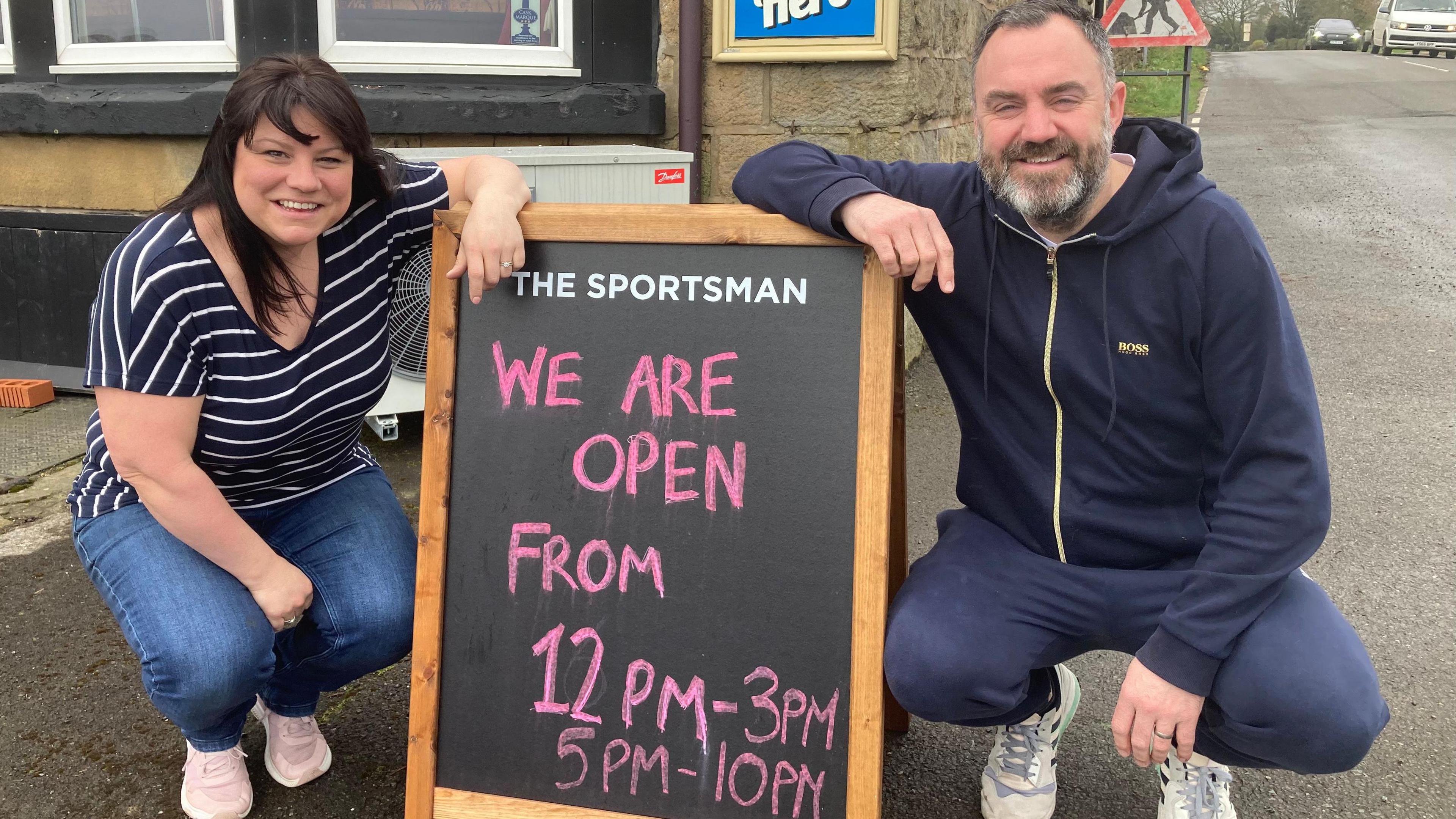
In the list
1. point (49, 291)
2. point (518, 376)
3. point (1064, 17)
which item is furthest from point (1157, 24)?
point (518, 376)

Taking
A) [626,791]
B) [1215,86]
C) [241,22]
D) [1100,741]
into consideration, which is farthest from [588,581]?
[1215,86]

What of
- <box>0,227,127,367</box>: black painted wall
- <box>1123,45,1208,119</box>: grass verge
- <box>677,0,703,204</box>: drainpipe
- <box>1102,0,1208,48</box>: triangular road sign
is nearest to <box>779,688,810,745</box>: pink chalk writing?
<box>677,0,703,204</box>: drainpipe

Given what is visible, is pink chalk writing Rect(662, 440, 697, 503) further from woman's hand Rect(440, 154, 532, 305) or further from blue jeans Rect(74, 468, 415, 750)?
blue jeans Rect(74, 468, 415, 750)

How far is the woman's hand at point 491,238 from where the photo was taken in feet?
7.20

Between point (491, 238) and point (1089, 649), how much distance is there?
1460 mm

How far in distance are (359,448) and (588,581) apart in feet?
2.98

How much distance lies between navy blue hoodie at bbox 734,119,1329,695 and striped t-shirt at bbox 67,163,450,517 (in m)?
0.80

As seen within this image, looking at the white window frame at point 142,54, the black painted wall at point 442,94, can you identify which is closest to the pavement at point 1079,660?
the black painted wall at point 442,94

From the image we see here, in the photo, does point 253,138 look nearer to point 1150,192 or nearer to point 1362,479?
point 1150,192

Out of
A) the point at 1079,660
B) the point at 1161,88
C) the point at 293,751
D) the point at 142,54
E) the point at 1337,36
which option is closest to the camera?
the point at 293,751

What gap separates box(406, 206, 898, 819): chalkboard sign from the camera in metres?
2.13

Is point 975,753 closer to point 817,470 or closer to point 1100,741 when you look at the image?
point 1100,741

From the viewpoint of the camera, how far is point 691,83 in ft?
16.6

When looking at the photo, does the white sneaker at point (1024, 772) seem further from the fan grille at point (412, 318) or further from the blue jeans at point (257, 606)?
the fan grille at point (412, 318)
